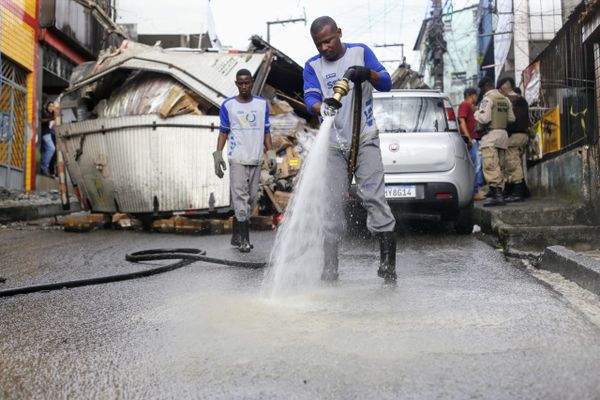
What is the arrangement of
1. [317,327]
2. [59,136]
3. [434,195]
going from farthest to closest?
[59,136] → [434,195] → [317,327]

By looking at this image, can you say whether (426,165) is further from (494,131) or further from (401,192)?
(494,131)

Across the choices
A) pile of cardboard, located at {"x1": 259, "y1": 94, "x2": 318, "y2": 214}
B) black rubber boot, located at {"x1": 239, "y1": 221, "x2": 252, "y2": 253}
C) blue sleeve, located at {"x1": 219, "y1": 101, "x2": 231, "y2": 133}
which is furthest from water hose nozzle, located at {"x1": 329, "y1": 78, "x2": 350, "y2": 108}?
pile of cardboard, located at {"x1": 259, "y1": 94, "x2": 318, "y2": 214}

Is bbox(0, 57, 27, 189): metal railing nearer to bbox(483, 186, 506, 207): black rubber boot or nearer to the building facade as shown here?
the building facade

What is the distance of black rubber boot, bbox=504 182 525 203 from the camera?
888 centimetres

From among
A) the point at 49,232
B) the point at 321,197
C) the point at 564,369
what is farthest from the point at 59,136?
the point at 564,369

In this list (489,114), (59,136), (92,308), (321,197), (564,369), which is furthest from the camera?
(59,136)

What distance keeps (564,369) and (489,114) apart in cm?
651

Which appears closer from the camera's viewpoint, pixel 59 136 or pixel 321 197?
pixel 321 197

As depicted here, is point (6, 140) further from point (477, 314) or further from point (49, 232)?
point (477, 314)

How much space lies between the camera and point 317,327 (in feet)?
9.57

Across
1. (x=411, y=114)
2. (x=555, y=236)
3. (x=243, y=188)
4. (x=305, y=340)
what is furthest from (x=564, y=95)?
(x=305, y=340)

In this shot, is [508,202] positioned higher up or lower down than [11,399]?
higher up

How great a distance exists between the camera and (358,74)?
3986 mm

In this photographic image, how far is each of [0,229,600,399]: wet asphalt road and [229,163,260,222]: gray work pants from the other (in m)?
2.03
